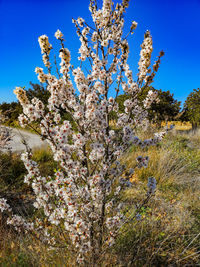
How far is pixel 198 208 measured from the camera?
384cm

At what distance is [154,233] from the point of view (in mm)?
2947

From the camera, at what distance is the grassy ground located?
2.50m

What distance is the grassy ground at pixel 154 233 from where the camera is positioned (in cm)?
250

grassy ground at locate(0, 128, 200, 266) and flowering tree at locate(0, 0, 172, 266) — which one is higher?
flowering tree at locate(0, 0, 172, 266)

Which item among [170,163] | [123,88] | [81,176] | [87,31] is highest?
[87,31]

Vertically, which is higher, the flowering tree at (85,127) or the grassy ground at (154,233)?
the flowering tree at (85,127)

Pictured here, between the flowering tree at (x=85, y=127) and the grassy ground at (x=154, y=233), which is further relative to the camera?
the grassy ground at (x=154, y=233)

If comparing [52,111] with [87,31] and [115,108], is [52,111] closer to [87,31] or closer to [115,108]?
[115,108]

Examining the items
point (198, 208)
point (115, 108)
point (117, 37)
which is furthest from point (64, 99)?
point (198, 208)

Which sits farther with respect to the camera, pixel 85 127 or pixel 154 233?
pixel 154 233

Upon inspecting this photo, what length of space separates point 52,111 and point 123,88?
1.18 m

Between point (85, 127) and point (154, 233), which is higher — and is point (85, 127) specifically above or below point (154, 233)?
above

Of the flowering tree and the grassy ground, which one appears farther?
the grassy ground

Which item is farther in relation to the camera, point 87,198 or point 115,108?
point 115,108
